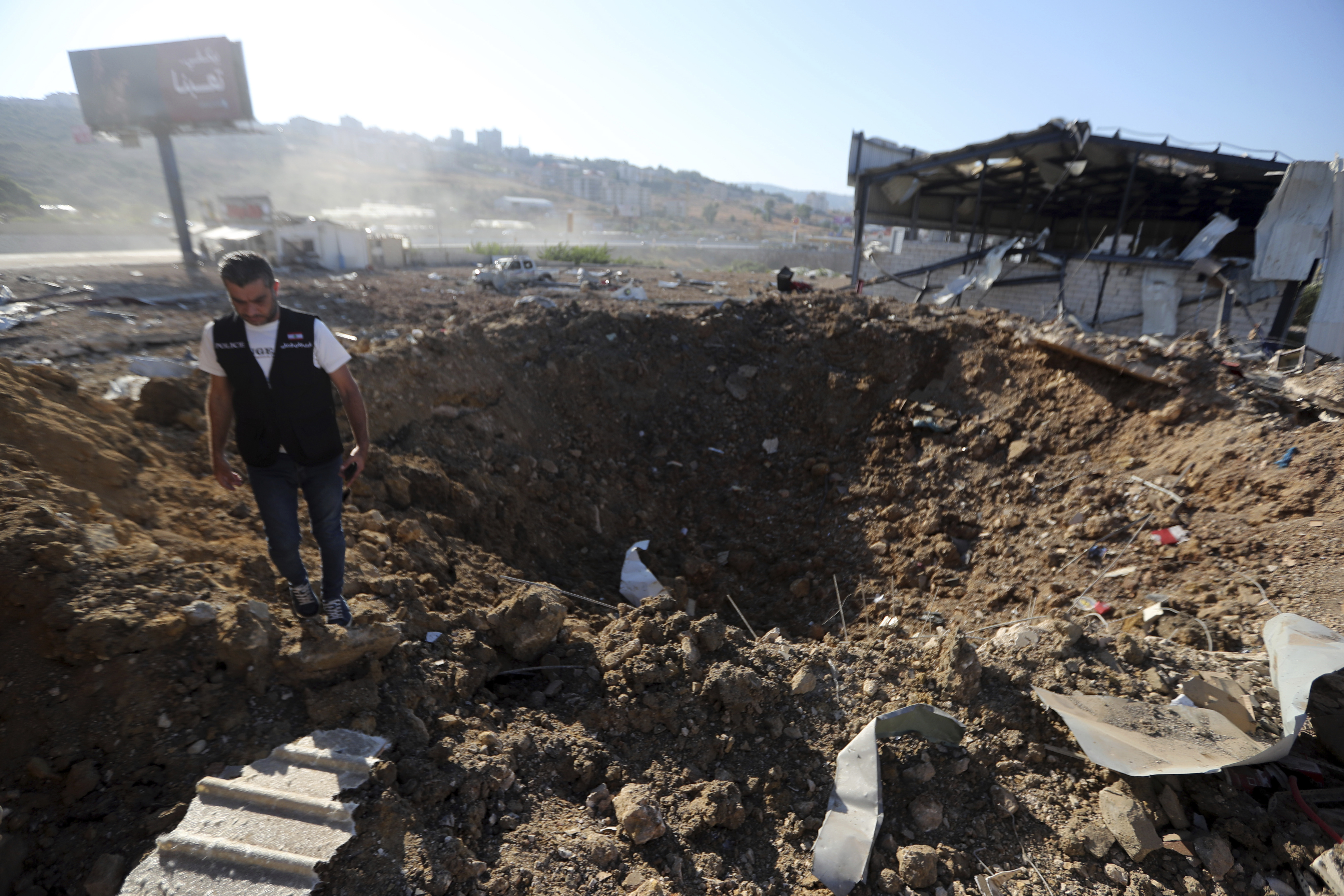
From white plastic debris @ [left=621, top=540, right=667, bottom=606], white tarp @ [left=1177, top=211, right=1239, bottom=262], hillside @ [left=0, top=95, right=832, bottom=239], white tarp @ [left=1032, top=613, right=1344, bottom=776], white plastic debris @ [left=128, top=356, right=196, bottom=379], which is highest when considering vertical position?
hillside @ [left=0, top=95, right=832, bottom=239]

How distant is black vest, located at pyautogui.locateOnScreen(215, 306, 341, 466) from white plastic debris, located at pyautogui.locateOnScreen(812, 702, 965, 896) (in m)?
2.49

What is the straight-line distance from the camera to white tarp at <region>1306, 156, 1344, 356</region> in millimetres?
9492

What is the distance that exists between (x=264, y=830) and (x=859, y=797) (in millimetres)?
2091

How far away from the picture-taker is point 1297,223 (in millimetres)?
9789

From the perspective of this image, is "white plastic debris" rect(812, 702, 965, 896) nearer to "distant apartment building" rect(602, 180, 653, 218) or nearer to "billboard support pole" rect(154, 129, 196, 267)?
"billboard support pole" rect(154, 129, 196, 267)

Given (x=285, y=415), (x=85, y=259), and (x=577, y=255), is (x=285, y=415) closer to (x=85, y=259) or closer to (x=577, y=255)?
(x=85, y=259)

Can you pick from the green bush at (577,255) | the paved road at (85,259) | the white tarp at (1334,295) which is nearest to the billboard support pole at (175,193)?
the paved road at (85,259)

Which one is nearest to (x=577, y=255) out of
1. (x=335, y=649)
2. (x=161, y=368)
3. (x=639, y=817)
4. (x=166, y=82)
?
(x=166, y=82)

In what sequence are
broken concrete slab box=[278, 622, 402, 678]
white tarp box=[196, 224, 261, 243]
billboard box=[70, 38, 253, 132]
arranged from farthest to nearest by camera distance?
white tarp box=[196, 224, 261, 243], billboard box=[70, 38, 253, 132], broken concrete slab box=[278, 622, 402, 678]

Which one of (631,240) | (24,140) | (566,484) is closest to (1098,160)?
(566,484)

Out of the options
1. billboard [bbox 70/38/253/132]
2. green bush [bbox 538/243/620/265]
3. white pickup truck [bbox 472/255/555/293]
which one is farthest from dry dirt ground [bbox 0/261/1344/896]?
green bush [bbox 538/243/620/265]

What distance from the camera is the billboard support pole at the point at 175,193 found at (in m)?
19.8

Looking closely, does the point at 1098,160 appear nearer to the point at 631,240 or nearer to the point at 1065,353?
the point at 1065,353

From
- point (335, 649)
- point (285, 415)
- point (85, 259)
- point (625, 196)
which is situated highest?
point (625, 196)
